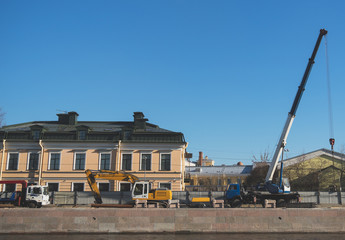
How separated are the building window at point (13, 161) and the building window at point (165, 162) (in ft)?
58.9

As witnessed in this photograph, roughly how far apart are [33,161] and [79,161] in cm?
571

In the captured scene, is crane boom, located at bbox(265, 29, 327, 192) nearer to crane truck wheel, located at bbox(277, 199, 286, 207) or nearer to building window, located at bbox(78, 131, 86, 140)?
crane truck wheel, located at bbox(277, 199, 286, 207)

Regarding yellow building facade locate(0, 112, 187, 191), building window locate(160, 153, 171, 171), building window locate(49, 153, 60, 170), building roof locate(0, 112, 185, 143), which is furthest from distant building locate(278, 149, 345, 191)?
building window locate(49, 153, 60, 170)

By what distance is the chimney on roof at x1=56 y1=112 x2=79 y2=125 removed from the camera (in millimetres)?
47062

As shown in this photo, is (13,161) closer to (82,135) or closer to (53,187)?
(53,187)

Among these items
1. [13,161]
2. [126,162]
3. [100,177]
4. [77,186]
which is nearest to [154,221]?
[100,177]

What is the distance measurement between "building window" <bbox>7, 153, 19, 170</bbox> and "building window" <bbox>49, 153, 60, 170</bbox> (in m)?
4.25

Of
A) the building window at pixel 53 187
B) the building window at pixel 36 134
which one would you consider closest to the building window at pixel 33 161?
the building window at pixel 36 134

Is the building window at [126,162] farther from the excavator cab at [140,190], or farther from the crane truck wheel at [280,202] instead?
the crane truck wheel at [280,202]

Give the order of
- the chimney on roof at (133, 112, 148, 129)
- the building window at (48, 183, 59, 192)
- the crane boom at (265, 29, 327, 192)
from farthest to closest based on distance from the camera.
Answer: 1. the chimney on roof at (133, 112, 148, 129)
2. the building window at (48, 183, 59, 192)
3. the crane boom at (265, 29, 327, 192)

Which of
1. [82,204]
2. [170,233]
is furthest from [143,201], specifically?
[82,204]

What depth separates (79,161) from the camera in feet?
137

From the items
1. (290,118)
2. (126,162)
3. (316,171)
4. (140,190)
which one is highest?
(290,118)

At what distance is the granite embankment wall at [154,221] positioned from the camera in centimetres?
2328
